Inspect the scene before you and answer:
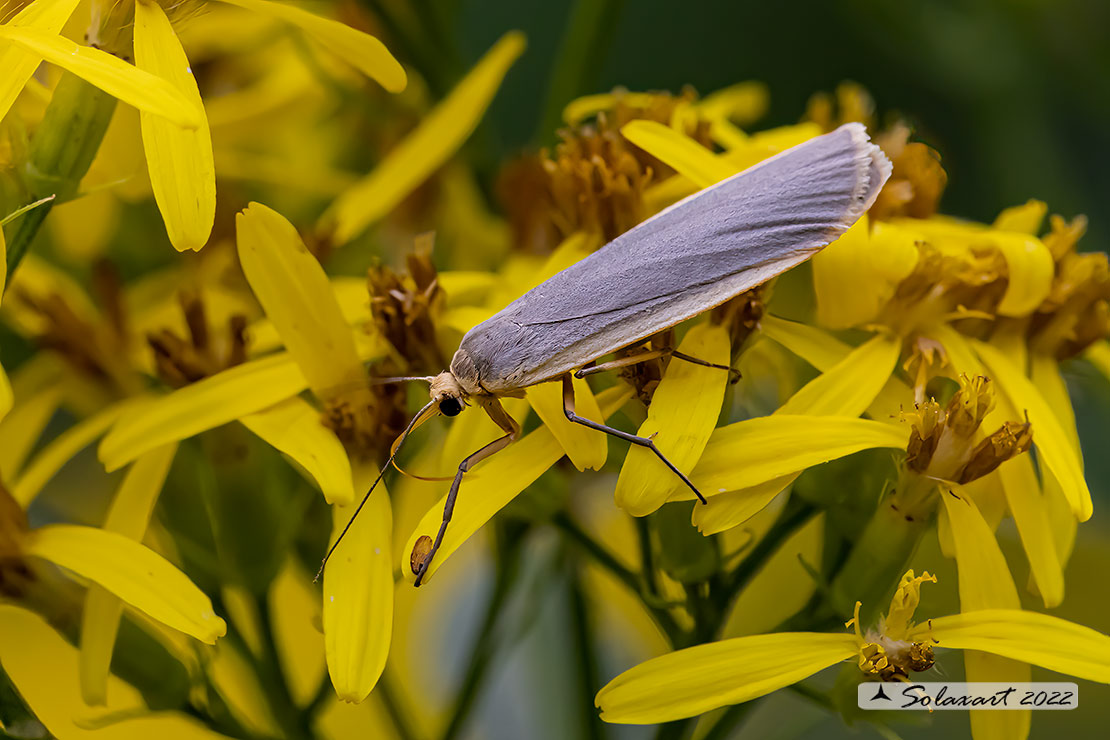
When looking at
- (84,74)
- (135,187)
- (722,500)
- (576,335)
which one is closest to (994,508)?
(722,500)

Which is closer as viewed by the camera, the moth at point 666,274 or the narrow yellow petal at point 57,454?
the moth at point 666,274

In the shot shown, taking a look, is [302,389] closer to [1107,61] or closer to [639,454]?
[639,454]

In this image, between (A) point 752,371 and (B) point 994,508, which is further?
(A) point 752,371

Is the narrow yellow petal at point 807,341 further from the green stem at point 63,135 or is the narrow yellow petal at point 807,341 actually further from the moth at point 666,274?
the green stem at point 63,135

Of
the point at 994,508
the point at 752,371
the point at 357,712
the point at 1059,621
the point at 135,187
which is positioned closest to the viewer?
the point at 1059,621

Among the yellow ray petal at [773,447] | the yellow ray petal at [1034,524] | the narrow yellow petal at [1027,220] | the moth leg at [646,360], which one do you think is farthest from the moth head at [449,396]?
the narrow yellow petal at [1027,220]

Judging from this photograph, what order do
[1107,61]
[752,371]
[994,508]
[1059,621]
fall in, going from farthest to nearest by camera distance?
[1107,61] < [752,371] < [994,508] < [1059,621]
